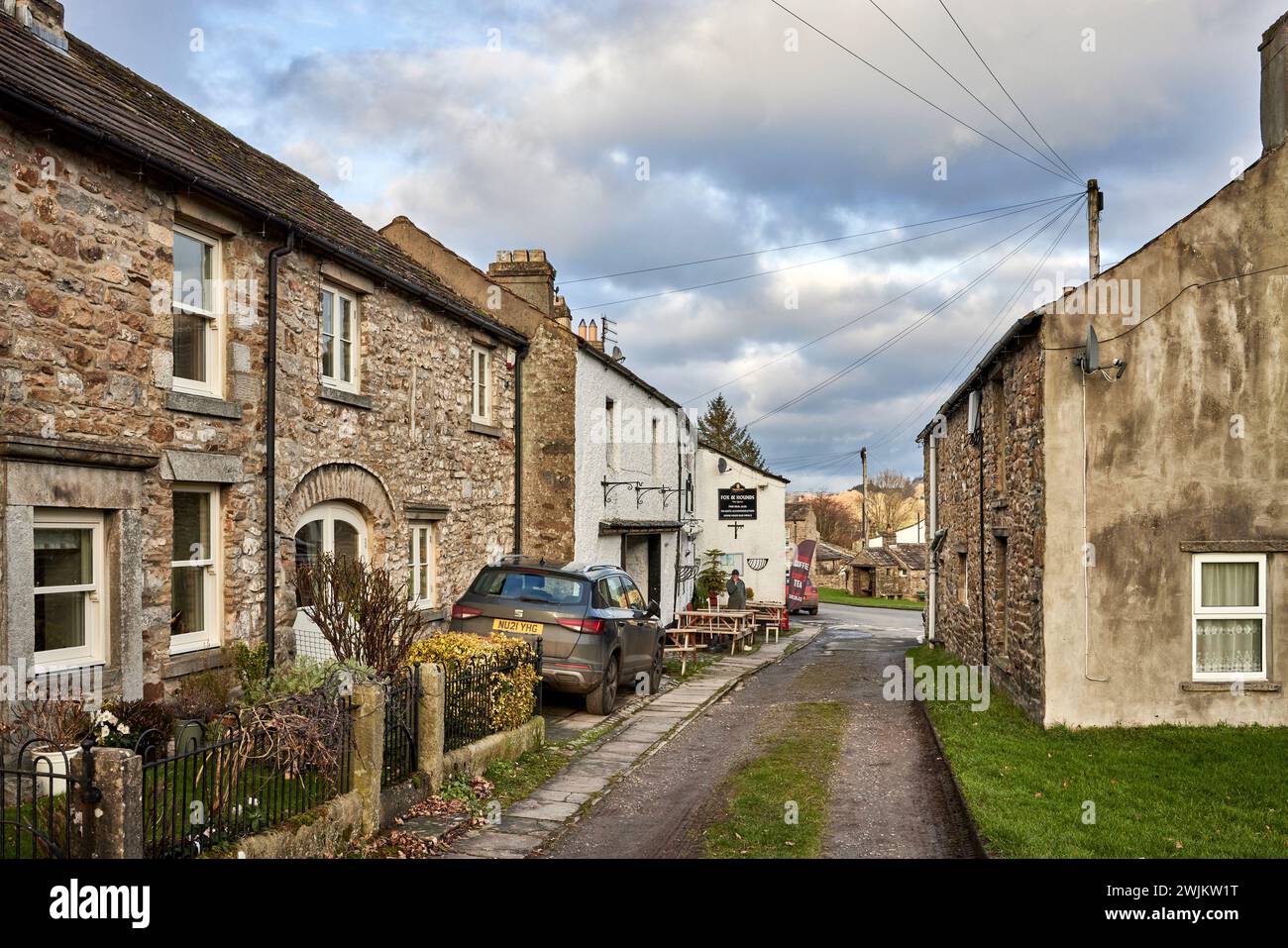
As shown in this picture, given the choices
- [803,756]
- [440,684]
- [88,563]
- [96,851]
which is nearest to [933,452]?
[803,756]

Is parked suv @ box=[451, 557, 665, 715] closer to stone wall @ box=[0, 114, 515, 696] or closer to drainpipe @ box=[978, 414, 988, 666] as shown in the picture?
stone wall @ box=[0, 114, 515, 696]

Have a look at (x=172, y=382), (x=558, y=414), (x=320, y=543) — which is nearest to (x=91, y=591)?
(x=172, y=382)

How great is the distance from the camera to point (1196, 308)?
11070 millimetres

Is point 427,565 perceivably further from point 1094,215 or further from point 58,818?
point 1094,215

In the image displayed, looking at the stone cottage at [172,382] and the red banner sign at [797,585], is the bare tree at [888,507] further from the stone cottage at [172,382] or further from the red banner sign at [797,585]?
the stone cottage at [172,382]

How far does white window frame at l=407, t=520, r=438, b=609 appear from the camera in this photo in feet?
47.0

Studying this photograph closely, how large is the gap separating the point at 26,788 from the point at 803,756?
7154mm

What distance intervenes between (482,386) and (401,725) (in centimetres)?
930

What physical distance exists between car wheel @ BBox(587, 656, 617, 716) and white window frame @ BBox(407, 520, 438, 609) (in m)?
2.96

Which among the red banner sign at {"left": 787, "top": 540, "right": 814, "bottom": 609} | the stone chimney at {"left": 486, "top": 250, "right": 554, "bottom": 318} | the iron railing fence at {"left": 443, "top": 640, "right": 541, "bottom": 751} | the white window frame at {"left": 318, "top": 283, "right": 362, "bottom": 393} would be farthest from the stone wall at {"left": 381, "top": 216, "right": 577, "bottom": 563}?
the red banner sign at {"left": 787, "top": 540, "right": 814, "bottom": 609}

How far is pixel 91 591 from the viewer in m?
8.36

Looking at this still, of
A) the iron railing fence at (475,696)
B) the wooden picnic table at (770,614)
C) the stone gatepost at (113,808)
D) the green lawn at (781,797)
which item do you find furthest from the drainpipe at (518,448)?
the stone gatepost at (113,808)

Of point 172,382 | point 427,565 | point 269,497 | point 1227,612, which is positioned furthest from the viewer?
point 427,565
